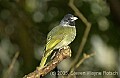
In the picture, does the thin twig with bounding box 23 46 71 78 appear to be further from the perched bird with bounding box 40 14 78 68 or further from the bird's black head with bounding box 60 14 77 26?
the bird's black head with bounding box 60 14 77 26

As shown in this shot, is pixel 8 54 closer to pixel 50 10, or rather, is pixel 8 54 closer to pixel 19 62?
pixel 19 62

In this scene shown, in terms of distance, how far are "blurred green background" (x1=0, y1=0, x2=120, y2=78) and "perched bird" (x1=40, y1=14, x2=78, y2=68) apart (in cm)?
193

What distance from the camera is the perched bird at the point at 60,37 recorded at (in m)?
2.68

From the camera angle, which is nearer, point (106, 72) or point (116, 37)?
point (106, 72)

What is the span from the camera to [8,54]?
5051 mm

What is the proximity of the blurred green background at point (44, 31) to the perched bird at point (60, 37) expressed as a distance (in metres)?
1.93

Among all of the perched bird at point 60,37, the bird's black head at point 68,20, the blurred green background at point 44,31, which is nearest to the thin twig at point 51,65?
the perched bird at point 60,37

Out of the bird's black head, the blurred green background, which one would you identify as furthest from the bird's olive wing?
the blurred green background

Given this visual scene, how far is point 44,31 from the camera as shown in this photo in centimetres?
518

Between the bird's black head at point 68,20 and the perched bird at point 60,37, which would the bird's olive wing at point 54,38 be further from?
the bird's black head at point 68,20

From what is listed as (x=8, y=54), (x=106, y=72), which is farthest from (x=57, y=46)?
(x=8, y=54)

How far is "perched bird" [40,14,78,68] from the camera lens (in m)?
2.68

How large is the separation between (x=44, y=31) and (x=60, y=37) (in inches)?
94.3

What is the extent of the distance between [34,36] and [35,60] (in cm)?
36
